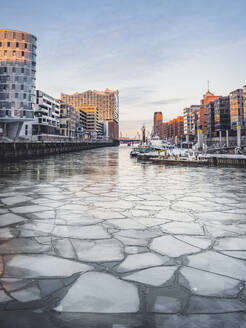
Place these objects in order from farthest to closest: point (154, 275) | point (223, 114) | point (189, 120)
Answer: point (189, 120), point (223, 114), point (154, 275)

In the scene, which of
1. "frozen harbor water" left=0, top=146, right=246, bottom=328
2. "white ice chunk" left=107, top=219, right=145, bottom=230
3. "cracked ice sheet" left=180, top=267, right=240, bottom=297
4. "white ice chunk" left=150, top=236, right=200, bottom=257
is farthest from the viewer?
"white ice chunk" left=107, top=219, right=145, bottom=230

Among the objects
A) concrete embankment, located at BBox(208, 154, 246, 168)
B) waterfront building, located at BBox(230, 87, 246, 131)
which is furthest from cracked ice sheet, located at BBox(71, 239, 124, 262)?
waterfront building, located at BBox(230, 87, 246, 131)

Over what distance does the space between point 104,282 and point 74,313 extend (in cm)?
61

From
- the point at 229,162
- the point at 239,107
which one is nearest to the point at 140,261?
the point at 229,162

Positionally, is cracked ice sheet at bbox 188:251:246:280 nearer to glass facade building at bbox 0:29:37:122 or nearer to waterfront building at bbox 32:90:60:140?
glass facade building at bbox 0:29:37:122

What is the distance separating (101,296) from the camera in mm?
2691

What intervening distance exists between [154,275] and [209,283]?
64 cm

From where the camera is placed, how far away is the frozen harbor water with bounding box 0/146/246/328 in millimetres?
2400

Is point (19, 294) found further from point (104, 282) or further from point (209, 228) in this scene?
point (209, 228)

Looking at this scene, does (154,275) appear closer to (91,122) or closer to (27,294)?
(27,294)

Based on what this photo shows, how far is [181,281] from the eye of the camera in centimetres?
300

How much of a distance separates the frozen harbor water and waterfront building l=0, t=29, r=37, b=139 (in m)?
86.3

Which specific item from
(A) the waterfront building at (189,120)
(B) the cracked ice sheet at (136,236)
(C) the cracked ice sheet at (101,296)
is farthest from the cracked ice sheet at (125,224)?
(A) the waterfront building at (189,120)

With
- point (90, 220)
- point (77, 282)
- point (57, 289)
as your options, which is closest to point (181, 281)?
point (77, 282)
